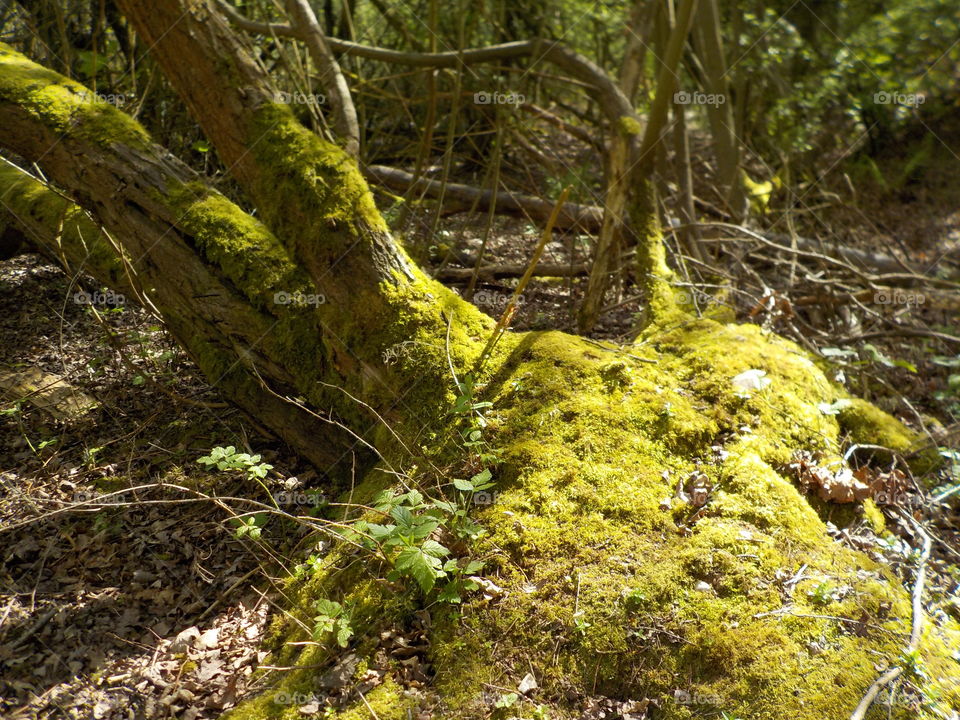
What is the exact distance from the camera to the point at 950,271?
678cm

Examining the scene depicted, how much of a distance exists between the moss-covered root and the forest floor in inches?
14.1

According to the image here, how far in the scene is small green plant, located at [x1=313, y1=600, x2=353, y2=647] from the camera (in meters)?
2.36

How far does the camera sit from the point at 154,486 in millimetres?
2723

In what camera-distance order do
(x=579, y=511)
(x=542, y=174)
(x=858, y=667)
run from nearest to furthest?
(x=858, y=667) < (x=579, y=511) < (x=542, y=174)

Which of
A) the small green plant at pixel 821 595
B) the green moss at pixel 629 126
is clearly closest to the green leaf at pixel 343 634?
the small green plant at pixel 821 595

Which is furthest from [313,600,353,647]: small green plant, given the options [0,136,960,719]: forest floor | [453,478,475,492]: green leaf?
[453,478,475,492]: green leaf

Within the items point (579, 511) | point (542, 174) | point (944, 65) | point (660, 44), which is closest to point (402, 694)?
point (579, 511)

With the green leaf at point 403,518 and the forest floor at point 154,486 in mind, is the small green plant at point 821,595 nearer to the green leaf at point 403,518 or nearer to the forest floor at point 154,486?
the forest floor at point 154,486

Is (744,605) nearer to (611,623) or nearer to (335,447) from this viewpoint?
(611,623)

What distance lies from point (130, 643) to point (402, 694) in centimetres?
133

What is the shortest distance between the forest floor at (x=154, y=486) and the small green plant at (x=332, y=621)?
26 cm

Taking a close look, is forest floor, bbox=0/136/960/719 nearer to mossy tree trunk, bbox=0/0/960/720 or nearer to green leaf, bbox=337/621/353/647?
green leaf, bbox=337/621/353/647

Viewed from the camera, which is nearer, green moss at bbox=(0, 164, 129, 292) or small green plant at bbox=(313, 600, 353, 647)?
small green plant at bbox=(313, 600, 353, 647)

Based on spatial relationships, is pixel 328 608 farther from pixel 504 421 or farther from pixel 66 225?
pixel 66 225
